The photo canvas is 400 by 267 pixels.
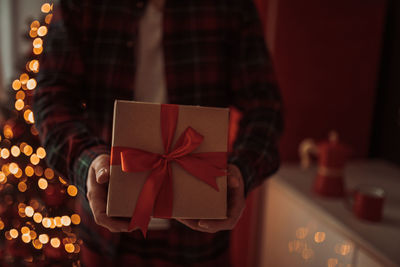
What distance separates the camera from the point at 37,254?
3.04ft

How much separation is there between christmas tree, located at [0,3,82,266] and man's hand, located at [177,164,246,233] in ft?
0.94

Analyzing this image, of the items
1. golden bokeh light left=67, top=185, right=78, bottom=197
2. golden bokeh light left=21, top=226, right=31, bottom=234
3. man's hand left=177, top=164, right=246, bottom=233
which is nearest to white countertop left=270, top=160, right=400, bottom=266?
man's hand left=177, top=164, right=246, bottom=233

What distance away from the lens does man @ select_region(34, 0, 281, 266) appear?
0.78 metres

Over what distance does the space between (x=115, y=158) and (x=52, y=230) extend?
1.30ft

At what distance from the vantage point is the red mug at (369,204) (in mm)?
964

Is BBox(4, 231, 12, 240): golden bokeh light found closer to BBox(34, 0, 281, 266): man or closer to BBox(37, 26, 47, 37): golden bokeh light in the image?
BBox(34, 0, 281, 266): man

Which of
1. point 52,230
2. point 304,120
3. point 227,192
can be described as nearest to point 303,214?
point 304,120

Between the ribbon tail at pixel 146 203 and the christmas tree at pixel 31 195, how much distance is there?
24 cm

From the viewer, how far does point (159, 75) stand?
2.74 ft

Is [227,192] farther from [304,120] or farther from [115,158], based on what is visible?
[304,120]

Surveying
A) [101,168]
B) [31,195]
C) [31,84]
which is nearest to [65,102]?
[31,84]

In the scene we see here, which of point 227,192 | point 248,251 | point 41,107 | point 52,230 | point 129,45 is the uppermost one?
point 129,45

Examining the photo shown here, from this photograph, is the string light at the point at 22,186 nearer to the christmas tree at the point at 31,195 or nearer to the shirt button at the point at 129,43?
the christmas tree at the point at 31,195

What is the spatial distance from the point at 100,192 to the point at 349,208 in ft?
2.57
